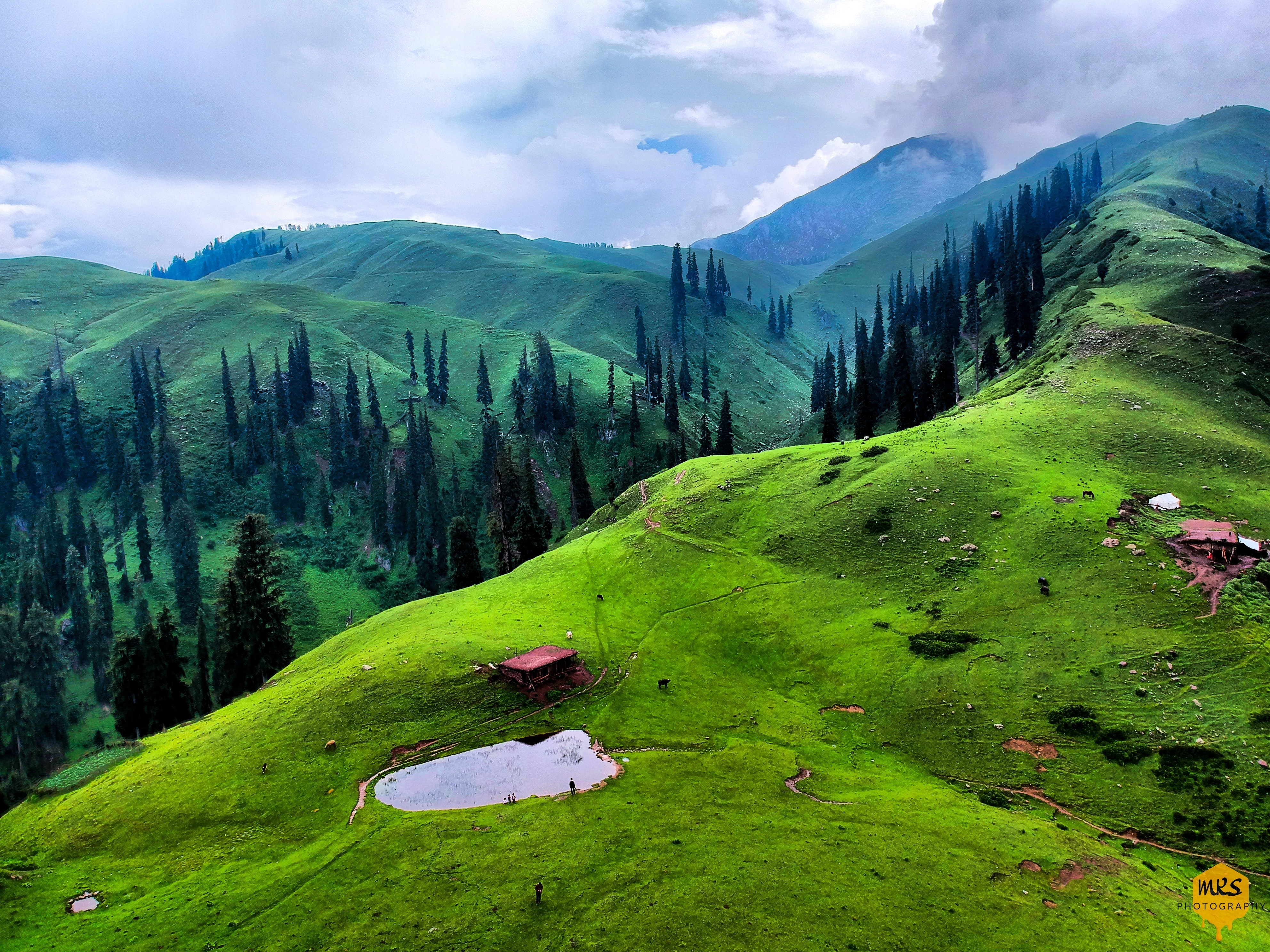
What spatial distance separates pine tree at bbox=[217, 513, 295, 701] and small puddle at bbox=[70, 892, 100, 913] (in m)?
46.8

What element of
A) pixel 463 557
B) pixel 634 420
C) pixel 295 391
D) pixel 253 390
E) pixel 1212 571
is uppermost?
pixel 253 390

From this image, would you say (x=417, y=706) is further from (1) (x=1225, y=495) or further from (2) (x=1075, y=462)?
(1) (x=1225, y=495)

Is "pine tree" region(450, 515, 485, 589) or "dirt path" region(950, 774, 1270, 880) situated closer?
"dirt path" region(950, 774, 1270, 880)

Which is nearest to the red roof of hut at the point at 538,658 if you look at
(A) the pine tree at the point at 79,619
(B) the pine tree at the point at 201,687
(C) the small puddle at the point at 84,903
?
(C) the small puddle at the point at 84,903

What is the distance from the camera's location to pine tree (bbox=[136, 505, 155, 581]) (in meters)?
137

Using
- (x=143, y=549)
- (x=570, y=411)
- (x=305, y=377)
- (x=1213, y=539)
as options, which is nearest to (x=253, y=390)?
(x=305, y=377)

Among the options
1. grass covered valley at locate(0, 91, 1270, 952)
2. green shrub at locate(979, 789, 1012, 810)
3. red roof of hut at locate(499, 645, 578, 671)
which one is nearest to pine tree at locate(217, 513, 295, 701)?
grass covered valley at locate(0, 91, 1270, 952)

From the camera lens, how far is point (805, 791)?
40938 millimetres

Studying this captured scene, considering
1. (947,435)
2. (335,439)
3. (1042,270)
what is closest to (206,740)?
(947,435)

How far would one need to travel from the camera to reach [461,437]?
19200 cm

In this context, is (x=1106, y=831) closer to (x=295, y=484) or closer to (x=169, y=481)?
(x=295, y=484)

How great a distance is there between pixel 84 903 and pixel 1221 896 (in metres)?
54.3

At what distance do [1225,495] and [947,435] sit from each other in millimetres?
25860

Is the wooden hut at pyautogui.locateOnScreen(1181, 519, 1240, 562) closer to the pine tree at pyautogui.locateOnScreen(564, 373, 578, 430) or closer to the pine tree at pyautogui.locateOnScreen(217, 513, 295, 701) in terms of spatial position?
the pine tree at pyautogui.locateOnScreen(217, 513, 295, 701)
